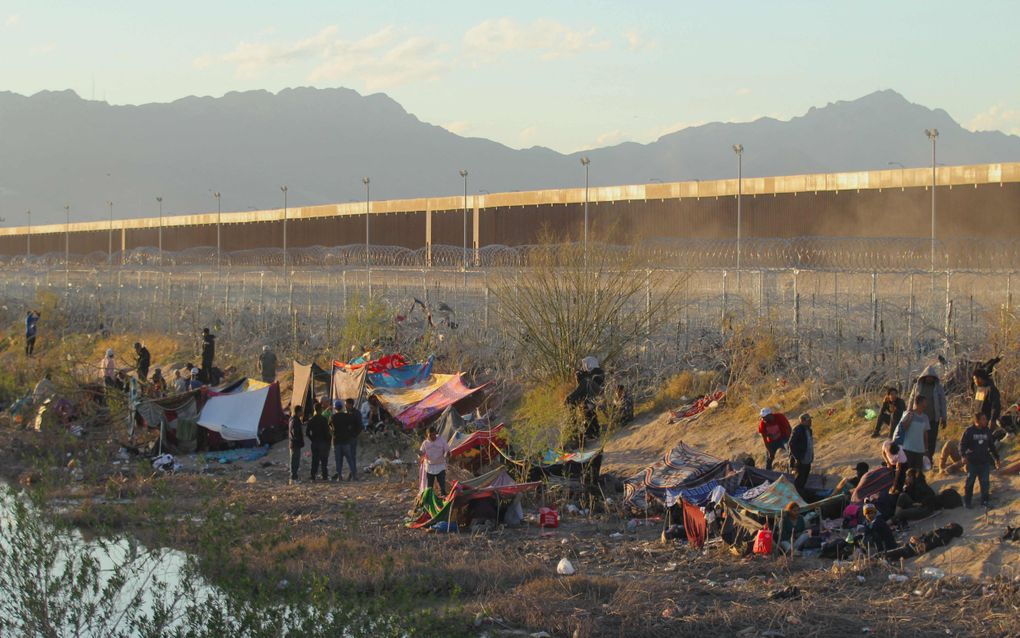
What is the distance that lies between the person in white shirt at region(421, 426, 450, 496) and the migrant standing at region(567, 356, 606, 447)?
336 cm

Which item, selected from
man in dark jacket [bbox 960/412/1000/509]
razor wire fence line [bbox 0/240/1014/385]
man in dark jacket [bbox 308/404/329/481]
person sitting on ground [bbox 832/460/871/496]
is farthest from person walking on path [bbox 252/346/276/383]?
man in dark jacket [bbox 960/412/1000/509]

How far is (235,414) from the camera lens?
72.1 ft

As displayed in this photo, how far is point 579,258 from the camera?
2262 cm

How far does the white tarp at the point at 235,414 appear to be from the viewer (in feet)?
71.2

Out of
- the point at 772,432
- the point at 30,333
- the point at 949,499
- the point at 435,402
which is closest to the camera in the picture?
the point at 949,499

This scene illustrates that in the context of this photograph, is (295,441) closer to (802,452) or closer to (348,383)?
(348,383)

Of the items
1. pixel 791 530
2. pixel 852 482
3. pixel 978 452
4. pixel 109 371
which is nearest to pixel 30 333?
pixel 109 371

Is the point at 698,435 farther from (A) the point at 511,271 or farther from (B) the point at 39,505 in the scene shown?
(B) the point at 39,505

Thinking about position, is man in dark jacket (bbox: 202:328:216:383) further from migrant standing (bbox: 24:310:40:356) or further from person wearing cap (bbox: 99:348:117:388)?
migrant standing (bbox: 24:310:40:356)

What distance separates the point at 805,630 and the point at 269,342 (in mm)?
21185

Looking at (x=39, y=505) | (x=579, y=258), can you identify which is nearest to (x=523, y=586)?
(x=39, y=505)

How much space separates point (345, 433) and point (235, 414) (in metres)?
4.17

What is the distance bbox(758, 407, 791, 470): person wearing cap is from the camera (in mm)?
15781

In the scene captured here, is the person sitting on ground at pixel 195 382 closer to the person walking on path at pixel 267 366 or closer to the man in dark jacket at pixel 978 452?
the person walking on path at pixel 267 366
